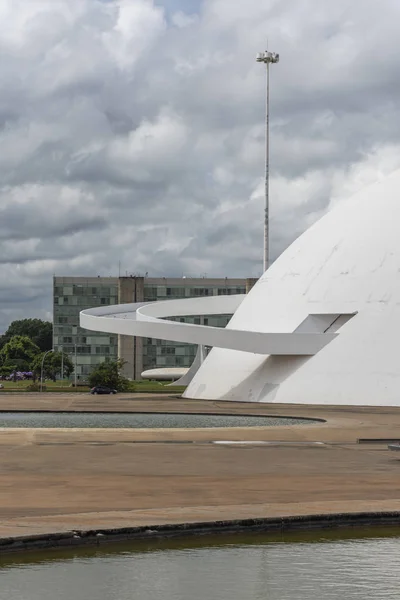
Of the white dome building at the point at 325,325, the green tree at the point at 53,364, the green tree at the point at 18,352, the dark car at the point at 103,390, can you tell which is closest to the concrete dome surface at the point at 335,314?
the white dome building at the point at 325,325

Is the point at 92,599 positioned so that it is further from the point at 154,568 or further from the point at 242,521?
the point at 242,521

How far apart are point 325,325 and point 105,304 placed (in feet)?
298

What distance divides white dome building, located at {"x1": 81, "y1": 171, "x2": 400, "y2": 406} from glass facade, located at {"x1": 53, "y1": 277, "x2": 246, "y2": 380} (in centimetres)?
7822

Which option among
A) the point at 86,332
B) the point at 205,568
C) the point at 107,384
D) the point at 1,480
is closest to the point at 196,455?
the point at 1,480

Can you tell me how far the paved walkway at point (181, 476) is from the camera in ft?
40.8

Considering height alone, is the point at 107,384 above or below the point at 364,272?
below

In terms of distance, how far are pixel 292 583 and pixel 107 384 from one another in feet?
221

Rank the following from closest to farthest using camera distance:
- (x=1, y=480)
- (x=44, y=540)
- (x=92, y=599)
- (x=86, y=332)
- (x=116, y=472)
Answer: (x=92, y=599)
(x=44, y=540)
(x=1, y=480)
(x=116, y=472)
(x=86, y=332)

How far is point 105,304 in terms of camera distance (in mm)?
138375

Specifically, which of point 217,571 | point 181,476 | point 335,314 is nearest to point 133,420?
point 335,314

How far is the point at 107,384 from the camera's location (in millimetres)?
76000

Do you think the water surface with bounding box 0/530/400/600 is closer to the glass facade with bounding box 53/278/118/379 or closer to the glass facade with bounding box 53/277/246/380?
the glass facade with bounding box 53/277/246/380

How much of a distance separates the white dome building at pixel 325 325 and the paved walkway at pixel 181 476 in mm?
16677

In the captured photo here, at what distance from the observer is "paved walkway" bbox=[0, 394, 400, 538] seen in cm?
1245
